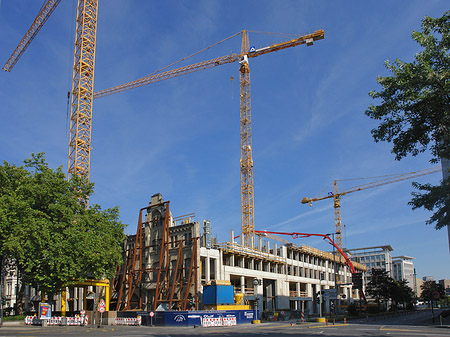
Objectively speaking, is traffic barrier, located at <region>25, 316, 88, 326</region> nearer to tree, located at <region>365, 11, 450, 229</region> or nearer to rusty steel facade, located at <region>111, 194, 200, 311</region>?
rusty steel facade, located at <region>111, 194, 200, 311</region>

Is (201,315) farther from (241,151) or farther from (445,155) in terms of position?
(241,151)

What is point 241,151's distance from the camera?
94.7 metres

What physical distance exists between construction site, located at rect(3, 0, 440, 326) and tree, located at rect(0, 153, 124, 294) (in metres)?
4.45

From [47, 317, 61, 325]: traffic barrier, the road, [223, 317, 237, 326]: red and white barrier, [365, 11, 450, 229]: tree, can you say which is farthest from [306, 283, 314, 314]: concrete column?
[365, 11, 450, 229]: tree

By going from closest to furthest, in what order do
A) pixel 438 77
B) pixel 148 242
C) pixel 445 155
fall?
1. pixel 438 77
2. pixel 445 155
3. pixel 148 242

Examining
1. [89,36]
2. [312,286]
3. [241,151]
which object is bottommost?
[312,286]

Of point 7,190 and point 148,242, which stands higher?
point 7,190

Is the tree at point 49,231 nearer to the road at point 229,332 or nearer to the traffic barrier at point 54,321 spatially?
the traffic barrier at point 54,321

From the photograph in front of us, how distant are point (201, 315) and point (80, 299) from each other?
105 feet

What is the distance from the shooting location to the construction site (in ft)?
163

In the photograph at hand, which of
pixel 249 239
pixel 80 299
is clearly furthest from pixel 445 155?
pixel 249 239

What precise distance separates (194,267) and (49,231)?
18206 millimetres

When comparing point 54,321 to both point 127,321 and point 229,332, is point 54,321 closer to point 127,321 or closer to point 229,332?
point 127,321

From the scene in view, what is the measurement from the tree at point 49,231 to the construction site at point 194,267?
445cm
